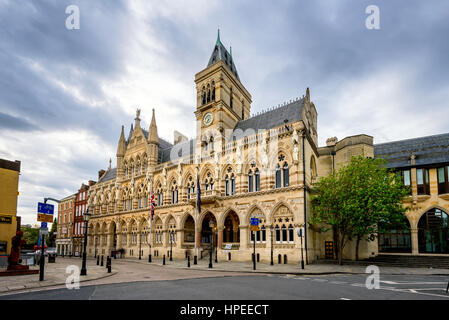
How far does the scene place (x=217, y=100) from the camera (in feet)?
124

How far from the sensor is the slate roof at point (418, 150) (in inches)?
1174

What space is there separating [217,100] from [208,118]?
9.50 feet

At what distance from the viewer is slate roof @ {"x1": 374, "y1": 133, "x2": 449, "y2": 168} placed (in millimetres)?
29828

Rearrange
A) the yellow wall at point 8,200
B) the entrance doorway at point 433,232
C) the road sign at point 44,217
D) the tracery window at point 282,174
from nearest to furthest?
the road sign at point 44,217 → the yellow wall at point 8,200 → the entrance doorway at point 433,232 → the tracery window at point 282,174

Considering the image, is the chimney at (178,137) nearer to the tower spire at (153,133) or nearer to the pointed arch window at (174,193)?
the tower spire at (153,133)

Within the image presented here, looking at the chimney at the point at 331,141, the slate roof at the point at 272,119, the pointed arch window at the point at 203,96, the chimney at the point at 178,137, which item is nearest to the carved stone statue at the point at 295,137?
the slate roof at the point at 272,119

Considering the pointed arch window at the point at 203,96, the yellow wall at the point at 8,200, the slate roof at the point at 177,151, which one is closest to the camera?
the yellow wall at the point at 8,200

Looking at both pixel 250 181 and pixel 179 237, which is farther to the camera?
pixel 179 237

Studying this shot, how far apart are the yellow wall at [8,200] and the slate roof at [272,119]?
78.2 ft

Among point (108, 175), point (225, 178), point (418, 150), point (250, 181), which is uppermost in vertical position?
point (418, 150)

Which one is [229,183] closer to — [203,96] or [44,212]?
[203,96]

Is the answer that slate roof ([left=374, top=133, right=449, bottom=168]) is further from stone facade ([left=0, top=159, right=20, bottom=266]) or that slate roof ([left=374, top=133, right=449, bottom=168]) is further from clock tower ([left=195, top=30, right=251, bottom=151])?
stone facade ([left=0, top=159, right=20, bottom=266])

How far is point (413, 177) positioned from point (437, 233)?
235 inches

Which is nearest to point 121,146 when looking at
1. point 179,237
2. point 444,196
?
point 179,237
